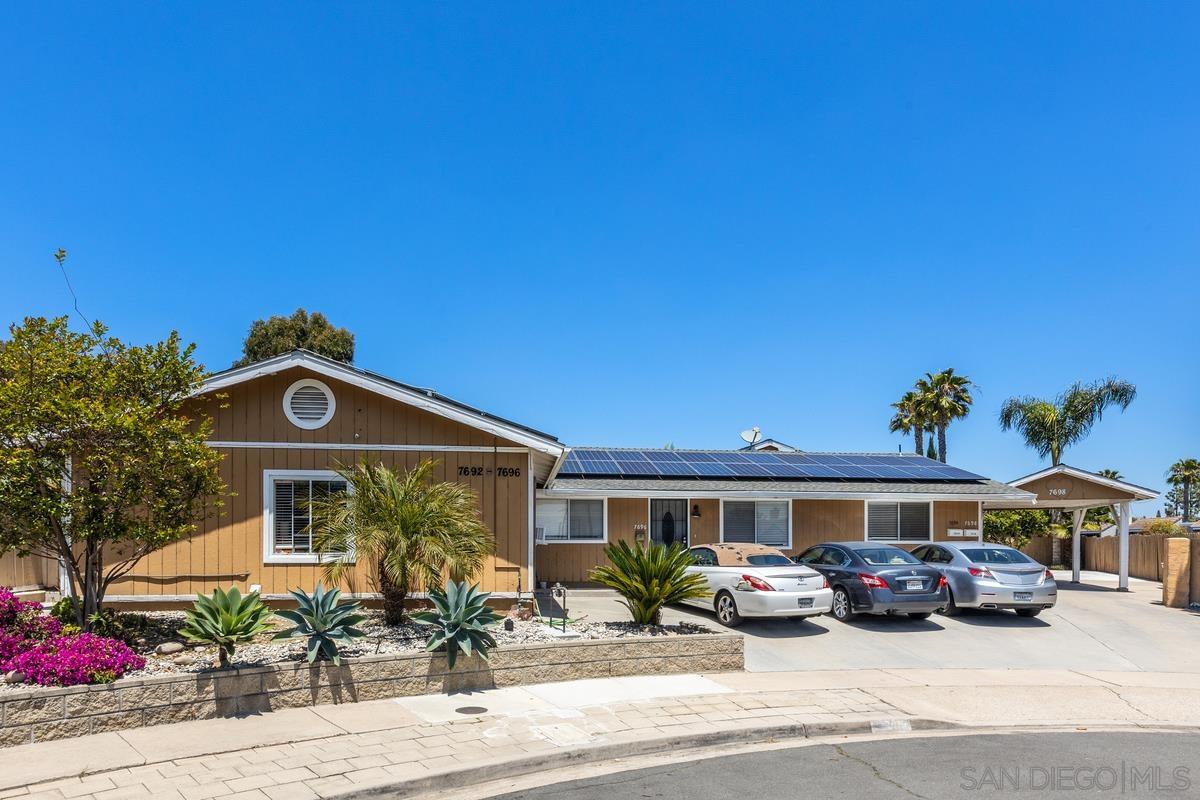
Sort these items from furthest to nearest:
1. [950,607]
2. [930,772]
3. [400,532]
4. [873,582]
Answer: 1. [950,607]
2. [873,582]
3. [400,532]
4. [930,772]

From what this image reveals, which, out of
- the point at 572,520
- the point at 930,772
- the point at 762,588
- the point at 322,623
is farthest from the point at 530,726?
the point at 572,520

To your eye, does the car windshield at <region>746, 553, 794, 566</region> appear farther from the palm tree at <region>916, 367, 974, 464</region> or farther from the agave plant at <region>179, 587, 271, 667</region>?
the palm tree at <region>916, 367, 974, 464</region>

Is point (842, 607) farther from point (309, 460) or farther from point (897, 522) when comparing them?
point (309, 460)

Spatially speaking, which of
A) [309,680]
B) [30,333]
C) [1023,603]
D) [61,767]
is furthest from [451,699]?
[1023,603]

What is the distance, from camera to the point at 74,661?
347 inches

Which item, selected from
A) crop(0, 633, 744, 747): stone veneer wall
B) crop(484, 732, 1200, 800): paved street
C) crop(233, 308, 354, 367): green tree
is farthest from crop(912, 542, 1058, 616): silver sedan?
crop(233, 308, 354, 367): green tree

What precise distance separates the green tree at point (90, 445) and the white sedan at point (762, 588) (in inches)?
301

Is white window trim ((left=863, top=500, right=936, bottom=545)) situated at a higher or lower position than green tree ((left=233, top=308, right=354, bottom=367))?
lower

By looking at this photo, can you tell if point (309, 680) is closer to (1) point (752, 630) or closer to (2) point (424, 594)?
(2) point (424, 594)

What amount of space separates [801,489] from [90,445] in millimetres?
15496

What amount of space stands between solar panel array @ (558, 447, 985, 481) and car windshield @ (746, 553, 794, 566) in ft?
18.6

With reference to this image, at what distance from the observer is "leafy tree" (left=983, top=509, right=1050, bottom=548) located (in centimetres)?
3359

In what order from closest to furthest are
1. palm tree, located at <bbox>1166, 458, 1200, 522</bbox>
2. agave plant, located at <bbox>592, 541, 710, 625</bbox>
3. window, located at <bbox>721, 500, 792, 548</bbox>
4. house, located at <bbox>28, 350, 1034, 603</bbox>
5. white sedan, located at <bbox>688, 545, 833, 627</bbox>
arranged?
agave plant, located at <bbox>592, 541, 710, 625</bbox> → house, located at <bbox>28, 350, 1034, 603</bbox> → white sedan, located at <bbox>688, 545, 833, 627</bbox> → window, located at <bbox>721, 500, 792, 548</bbox> → palm tree, located at <bbox>1166, 458, 1200, 522</bbox>

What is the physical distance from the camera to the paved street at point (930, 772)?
24.7 ft
